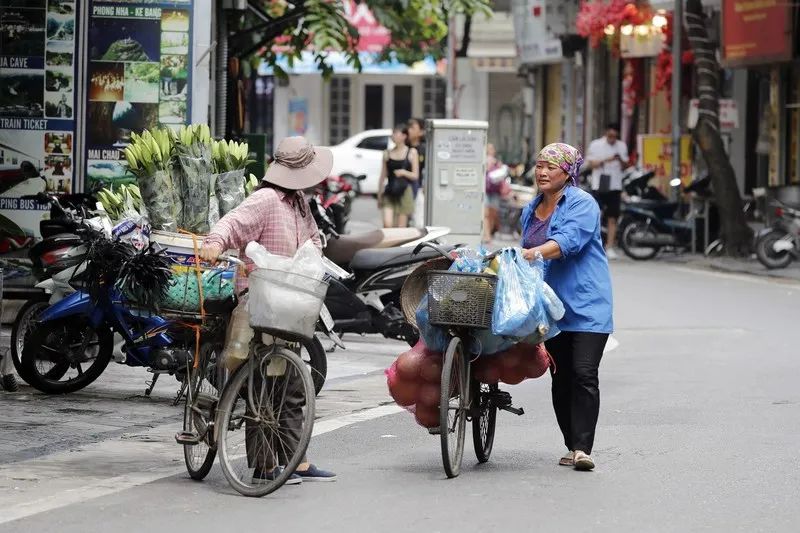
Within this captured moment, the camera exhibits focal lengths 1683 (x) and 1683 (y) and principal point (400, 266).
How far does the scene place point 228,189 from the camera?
32.4 ft

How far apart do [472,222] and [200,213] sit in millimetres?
10813

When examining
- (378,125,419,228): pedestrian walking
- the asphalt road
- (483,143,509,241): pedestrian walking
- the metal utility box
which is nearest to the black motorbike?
(483,143,509,241): pedestrian walking

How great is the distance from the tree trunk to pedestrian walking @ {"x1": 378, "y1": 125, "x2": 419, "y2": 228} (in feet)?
18.5

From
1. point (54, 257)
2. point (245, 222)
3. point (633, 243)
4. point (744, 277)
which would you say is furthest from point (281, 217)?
point (633, 243)

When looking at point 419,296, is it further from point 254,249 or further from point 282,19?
point 282,19

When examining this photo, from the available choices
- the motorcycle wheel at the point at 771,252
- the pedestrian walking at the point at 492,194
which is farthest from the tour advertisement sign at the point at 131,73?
the pedestrian walking at the point at 492,194

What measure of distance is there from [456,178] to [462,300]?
12038mm

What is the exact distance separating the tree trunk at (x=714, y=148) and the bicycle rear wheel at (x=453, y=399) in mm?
17013

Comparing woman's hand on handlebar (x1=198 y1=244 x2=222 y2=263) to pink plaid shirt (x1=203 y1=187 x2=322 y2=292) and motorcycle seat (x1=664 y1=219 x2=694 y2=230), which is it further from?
motorcycle seat (x1=664 y1=219 x2=694 y2=230)

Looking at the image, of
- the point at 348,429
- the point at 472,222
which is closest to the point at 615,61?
the point at 472,222

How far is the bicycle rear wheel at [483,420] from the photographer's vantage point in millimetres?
8766

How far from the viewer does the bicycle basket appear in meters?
8.35

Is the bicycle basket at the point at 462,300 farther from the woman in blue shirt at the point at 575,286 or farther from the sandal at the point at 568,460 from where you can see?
the sandal at the point at 568,460

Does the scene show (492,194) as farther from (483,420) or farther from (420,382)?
(420,382)
